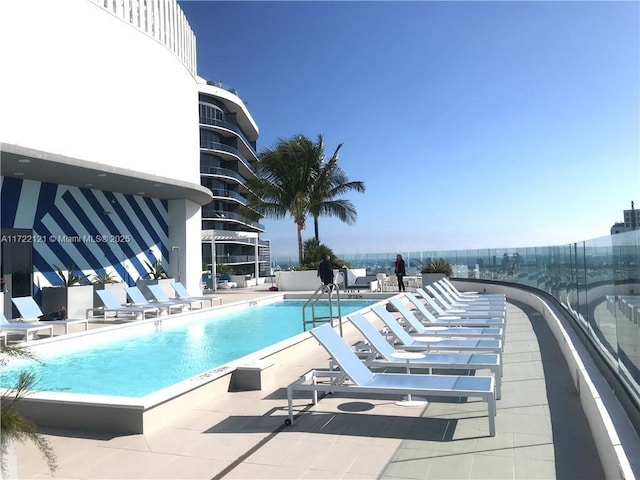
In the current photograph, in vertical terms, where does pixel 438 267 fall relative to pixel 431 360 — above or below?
above

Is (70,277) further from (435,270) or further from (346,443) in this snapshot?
(435,270)

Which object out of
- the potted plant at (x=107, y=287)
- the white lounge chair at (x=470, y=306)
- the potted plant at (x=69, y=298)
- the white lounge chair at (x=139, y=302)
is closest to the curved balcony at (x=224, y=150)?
the potted plant at (x=107, y=287)

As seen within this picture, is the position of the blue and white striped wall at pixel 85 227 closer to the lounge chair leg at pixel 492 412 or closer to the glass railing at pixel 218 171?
the lounge chair leg at pixel 492 412

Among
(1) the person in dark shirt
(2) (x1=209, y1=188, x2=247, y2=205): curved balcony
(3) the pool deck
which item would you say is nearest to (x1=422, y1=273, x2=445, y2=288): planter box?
(1) the person in dark shirt

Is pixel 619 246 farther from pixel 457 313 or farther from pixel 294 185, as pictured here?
pixel 294 185

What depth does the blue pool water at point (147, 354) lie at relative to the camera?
7168 mm

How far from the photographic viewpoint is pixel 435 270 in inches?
790

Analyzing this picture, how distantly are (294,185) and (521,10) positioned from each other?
16355 millimetres

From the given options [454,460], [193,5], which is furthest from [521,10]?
[193,5]

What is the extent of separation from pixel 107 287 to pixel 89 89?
5644mm

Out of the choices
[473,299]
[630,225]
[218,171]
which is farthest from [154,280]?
[218,171]

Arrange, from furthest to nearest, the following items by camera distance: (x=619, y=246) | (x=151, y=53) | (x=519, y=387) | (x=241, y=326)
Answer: (x=151, y=53), (x=241, y=326), (x=519, y=387), (x=619, y=246)

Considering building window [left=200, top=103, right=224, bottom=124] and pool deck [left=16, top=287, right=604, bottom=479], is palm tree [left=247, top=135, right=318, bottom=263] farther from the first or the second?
building window [left=200, top=103, right=224, bottom=124]

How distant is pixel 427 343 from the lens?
21.1 feet
